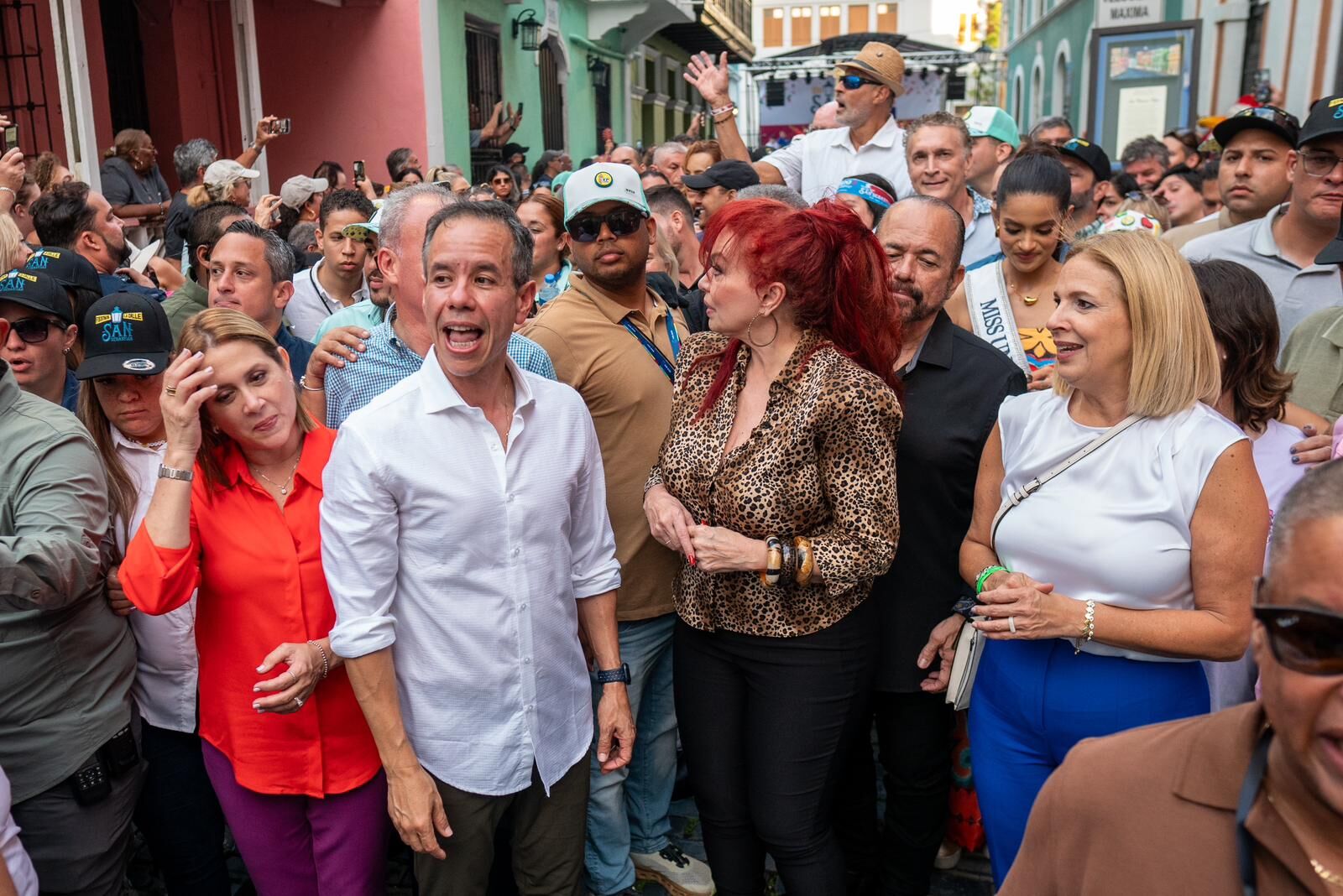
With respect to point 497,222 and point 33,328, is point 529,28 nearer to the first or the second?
point 33,328

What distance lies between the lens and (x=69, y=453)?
2643 mm

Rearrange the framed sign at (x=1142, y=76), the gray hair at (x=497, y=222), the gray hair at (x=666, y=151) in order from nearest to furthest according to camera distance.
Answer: the gray hair at (x=497, y=222) → the gray hair at (x=666, y=151) → the framed sign at (x=1142, y=76)

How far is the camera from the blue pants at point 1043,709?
8.05 ft

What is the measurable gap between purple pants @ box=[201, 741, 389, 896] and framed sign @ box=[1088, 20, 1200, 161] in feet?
46.2

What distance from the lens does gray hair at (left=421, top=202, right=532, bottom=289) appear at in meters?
2.56

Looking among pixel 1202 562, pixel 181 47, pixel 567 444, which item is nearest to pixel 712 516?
pixel 567 444

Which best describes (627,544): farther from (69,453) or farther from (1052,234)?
(1052,234)

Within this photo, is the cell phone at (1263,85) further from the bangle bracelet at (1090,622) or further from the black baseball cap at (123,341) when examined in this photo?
the black baseball cap at (123,341)

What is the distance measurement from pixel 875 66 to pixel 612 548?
3935 millimetres

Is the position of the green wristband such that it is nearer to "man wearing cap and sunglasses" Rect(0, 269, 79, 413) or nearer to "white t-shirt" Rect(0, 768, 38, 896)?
"white t-shirt" Rect(0, 768, 38, 896)

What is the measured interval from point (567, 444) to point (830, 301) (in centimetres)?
79

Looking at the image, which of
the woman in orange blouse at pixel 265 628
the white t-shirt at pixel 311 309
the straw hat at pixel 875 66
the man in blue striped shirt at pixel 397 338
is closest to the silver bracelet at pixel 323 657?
the woman in orange blouse at pixel 265 628

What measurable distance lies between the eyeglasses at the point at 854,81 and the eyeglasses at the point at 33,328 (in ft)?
13.5

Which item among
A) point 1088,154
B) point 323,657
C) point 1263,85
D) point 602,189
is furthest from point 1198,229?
point 1263,85
